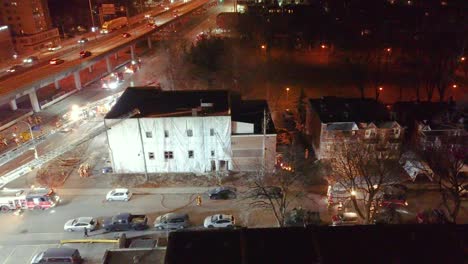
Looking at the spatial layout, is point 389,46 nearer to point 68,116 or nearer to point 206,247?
point 68,116

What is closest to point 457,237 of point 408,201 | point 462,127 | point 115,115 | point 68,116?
point 408,201

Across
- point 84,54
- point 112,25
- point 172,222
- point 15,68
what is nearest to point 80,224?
point 172,222

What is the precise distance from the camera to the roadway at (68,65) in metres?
43.8

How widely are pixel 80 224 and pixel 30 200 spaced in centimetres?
562

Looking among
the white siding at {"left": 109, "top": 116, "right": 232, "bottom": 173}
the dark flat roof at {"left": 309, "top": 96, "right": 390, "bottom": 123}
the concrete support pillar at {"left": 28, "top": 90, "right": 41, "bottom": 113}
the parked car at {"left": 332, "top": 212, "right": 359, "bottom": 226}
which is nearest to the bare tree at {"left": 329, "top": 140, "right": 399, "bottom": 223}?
the parked car at {"left": 332, "top": 212, "right": 359, "bottom": 226}

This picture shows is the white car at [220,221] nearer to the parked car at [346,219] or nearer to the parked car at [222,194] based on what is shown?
the parked car at [222,194]

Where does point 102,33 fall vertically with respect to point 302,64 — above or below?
above

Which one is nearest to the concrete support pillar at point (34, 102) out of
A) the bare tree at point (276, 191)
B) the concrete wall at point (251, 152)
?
the concrete wall at point (251, 152)

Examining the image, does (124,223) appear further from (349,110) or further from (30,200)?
(349,110)

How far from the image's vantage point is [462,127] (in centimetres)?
3366

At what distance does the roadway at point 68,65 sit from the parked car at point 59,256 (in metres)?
25.0

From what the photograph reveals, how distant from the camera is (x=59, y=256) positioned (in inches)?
882

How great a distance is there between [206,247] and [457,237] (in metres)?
10.5

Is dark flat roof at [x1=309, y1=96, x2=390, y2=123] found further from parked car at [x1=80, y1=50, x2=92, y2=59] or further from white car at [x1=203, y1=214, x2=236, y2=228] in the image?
parked car at [x1=80, y1=50, x2=92, y2=59]
